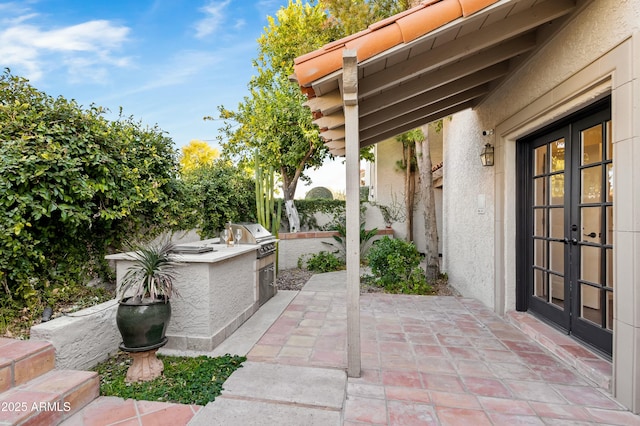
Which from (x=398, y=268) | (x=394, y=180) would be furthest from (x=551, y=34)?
(x=394, y=180)

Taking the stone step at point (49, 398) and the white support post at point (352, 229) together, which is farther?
the white support post at point (352, 229)

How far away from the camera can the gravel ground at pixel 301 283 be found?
19.7 feet

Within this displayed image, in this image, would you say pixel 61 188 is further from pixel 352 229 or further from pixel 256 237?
pixel 352 229

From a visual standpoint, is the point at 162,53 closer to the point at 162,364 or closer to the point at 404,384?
the point at 162,364

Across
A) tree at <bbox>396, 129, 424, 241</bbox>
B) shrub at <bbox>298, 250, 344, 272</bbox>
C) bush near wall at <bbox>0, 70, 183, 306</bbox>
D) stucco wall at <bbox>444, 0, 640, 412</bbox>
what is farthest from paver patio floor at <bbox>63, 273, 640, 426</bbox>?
tree at <bbox>396, 129, 424, 241</bbox>

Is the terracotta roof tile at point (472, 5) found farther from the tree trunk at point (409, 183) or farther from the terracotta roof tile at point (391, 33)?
the tree trunk at point (409, 183)

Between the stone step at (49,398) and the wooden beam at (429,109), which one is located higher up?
the wooden beam at (429,109)

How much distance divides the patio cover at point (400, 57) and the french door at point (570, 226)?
3.53ft

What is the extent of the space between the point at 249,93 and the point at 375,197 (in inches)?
249

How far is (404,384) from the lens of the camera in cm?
260

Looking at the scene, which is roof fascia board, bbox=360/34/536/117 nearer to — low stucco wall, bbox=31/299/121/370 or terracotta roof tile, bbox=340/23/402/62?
terracotta roof tile, bbox=340/23/402/62

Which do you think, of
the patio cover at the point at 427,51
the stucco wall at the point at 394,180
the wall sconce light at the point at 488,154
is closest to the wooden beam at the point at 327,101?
the patio cover at the point at 427,51

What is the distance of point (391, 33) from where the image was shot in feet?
7.84

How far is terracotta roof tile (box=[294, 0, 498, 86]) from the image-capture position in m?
2.36
